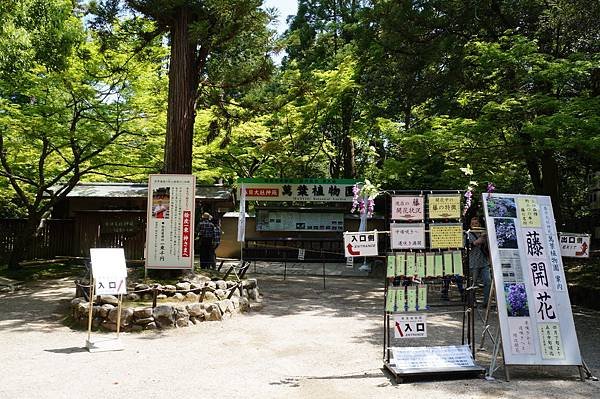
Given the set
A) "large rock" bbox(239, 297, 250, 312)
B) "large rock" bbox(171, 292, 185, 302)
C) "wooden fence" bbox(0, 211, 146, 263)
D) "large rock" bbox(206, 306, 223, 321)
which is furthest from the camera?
"wooden fence" bbox(0, 211, 146, 263)

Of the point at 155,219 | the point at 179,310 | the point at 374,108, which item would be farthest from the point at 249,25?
the point at 374,108

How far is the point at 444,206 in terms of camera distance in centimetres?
529

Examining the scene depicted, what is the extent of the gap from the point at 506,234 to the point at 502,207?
0.98 feet

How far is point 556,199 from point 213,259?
8753 mm

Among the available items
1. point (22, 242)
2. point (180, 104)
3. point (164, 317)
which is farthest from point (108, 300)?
point (22, 242)

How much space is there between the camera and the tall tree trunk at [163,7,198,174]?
960cm

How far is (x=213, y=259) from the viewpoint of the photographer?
1259cm

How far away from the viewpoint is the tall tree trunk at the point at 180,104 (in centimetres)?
960

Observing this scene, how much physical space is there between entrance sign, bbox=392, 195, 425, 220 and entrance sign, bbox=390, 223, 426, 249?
0.32 ft

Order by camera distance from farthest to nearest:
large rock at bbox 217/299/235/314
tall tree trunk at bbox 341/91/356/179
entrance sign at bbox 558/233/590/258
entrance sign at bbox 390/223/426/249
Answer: tall tree trunk at bbox 341/91/356/179
large rock at bbox 217/299/235/314
entrance sign at bbox 558/233/590/258
entrance sign at bbox 390/223/426/249

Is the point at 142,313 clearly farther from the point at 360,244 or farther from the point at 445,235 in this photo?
the point at 445,235

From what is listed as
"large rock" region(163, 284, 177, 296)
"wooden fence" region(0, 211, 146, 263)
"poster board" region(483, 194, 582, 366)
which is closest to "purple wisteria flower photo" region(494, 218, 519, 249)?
"poster board" region(483, 194, 582, 366)

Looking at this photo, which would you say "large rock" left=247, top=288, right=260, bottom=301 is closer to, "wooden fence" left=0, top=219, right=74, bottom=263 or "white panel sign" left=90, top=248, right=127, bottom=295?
"white panel sign" left=90, top=248, right=127, bottom=295

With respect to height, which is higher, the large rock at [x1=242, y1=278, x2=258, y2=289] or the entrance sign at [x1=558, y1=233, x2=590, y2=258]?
the entrance sign at [x1=558, y1=233, x2=590, y2=258]
